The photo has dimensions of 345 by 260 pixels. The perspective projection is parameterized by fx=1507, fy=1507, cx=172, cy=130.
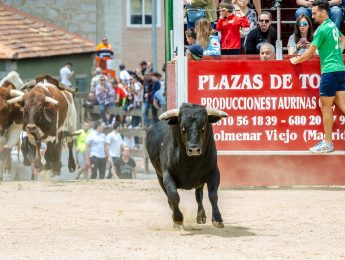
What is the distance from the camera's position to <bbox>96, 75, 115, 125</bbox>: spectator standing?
132 ft

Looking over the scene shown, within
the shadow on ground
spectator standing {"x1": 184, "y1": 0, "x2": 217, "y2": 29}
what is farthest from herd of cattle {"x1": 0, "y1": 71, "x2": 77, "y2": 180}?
the shadow on ground

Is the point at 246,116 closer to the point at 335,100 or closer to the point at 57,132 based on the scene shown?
the point at 335,100

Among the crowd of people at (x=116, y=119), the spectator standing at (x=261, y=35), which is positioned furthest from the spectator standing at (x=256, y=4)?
the crowd of people at (x=116, y=119)

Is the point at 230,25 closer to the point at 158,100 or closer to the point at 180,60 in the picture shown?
the point at 180,60

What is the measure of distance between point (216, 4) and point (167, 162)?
20.4 feet

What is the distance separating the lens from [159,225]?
17.0 meters

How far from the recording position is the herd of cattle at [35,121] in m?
26.5

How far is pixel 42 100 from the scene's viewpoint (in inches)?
1045

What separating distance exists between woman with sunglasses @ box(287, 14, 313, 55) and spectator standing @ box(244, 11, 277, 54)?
268 millimetres

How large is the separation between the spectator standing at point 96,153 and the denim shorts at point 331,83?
1283cm

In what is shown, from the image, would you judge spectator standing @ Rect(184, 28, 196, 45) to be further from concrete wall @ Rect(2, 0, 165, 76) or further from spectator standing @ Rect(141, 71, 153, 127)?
concrete wall @ Rect(2, 0, 165, 76)

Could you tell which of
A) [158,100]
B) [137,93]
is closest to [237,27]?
[158,100]

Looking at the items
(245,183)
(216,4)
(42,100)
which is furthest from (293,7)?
(42,100)

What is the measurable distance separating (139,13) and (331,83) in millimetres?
35626
